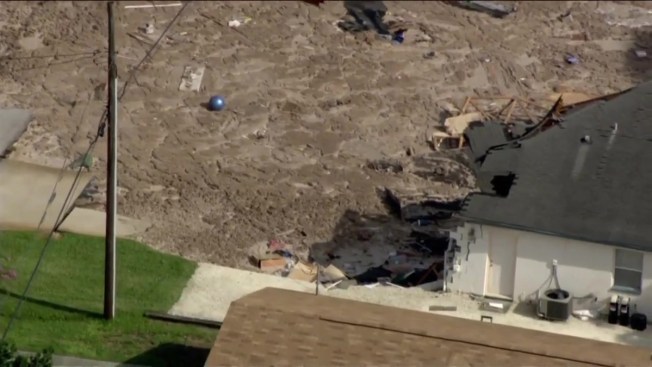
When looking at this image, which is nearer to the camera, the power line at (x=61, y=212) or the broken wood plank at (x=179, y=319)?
the power line at (x=61, y=212)

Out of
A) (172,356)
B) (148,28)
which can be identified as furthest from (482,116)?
(172,356)

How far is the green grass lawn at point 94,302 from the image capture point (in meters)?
28.9

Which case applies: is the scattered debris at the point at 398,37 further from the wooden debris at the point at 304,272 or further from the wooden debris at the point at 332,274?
the wooden debris at the point at 332,274

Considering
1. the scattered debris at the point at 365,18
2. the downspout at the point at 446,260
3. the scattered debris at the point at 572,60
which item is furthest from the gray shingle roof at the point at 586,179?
the scattered debris at the point at 365,18

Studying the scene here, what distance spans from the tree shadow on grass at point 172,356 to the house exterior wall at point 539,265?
6219mm

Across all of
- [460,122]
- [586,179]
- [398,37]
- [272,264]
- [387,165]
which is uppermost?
[586,179]

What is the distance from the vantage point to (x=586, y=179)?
32.2 meters

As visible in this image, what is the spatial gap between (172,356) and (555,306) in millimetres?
A: 7937

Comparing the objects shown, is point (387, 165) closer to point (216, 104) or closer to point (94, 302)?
point (216, 104)

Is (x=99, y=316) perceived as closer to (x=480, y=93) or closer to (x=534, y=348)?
(x=534, y=348)

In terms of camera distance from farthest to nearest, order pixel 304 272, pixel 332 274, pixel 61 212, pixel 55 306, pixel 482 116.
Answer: pixel 482 116 → pixel 61 212 → pixel 304 272 → pixel 332 274 → pixel 55 306

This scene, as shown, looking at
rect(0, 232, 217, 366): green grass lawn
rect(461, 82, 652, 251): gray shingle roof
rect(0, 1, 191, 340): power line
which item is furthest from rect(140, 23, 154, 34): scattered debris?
rect(461, 82, 652, 251): gray shingle roof

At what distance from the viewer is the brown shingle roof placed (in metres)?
25.3

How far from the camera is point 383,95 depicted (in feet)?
142
